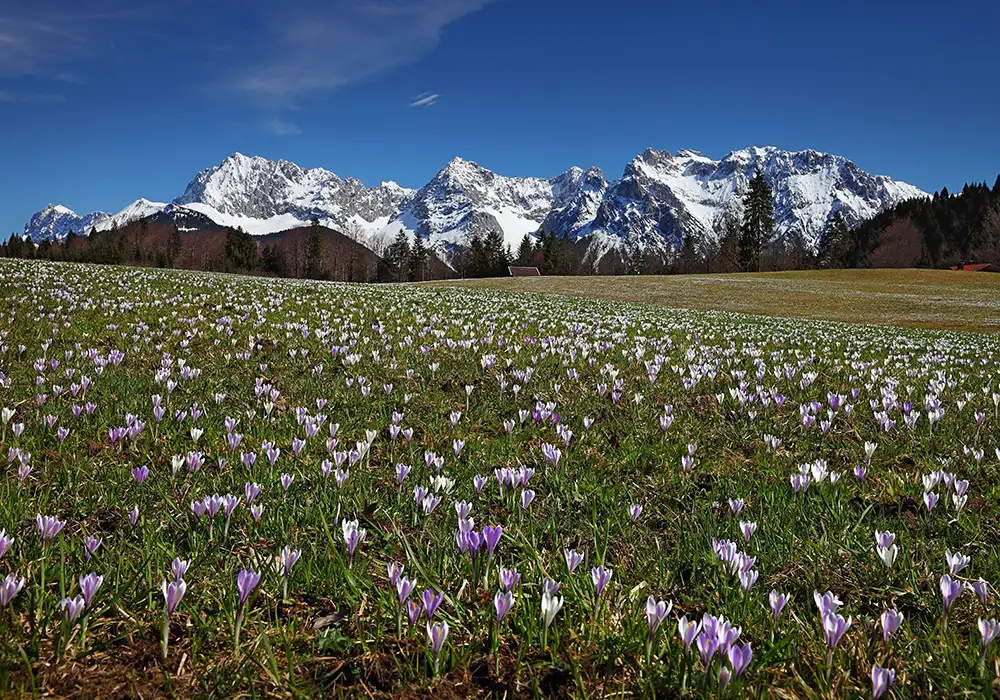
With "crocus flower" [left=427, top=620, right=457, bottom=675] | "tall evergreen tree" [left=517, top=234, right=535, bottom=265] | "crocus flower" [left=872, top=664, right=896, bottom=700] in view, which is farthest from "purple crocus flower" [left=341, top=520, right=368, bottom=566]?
"tall evergreen tree" [left=517, top=234, right=535, bottom=265]

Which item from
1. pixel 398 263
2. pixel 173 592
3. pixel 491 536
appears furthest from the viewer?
pixel 398 263

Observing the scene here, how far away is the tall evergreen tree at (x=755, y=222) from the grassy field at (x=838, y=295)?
34.3 metres

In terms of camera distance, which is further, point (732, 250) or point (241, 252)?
point (241, 252)

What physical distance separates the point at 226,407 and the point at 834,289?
192 ft

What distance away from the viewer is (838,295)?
47812mm

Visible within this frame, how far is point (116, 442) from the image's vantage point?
12.9ft

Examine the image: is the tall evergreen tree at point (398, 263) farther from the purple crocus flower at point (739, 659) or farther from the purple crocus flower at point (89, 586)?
the purple crocus flower at point (739, 659)

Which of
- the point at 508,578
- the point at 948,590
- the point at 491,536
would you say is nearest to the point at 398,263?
the point at 491,536

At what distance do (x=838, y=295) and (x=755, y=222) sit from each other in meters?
56.8

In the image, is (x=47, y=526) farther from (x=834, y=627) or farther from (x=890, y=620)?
(x=890, y=620)

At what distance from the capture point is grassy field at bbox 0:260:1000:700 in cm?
204

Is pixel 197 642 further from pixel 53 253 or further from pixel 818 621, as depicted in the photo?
pixel 53 253

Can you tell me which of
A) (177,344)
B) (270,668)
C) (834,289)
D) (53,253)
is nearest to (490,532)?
(270,668)

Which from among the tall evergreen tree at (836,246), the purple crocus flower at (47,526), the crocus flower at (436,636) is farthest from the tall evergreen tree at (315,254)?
the crocus flower at (436,636)
